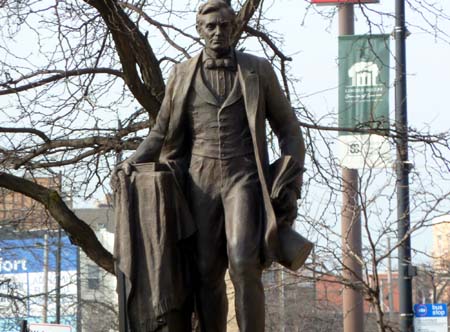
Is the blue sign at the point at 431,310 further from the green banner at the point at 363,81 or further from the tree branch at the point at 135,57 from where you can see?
the tree branch at the point at 135,57

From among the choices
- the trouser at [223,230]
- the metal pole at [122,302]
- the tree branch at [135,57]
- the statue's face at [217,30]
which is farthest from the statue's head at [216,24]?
the tree branch at [135,57]

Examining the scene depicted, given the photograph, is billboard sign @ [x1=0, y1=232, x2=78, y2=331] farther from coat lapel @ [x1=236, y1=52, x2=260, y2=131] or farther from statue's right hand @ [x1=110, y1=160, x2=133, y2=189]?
coat lapel @ [x1=236, y1=52, x2=260, y2=131]

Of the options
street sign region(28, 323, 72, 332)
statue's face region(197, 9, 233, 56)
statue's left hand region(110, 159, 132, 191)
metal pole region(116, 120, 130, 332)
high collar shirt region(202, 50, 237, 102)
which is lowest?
metal pole region(116, 120, 130, 332)

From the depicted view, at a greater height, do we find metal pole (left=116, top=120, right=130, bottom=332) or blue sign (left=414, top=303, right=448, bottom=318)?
blue sign (left=414, top=303, right=448, bottom=318)

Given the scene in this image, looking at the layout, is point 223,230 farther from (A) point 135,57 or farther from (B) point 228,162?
(A) point 135,57

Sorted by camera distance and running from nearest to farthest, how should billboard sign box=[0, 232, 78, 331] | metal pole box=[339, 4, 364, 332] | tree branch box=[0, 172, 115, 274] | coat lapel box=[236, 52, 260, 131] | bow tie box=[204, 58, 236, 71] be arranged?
coat lapel box=[236, 52, 260, 131], bow tie box=[204, 58, 236, 71], tree branch box=[0, 172, 115, 274], metal pole box=[339, 4, 364, 332], billboard sign box=[0, 232, 78, 331]

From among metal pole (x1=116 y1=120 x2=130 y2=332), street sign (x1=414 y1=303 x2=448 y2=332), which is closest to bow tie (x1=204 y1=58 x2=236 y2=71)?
metal pole (x1=116 y1=120 x2=130 y2=332)

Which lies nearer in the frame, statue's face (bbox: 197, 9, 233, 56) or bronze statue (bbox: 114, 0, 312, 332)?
bronze statue (bbox: 114, 0, 312, 332)

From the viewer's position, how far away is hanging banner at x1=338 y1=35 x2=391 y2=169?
18109 millimetres

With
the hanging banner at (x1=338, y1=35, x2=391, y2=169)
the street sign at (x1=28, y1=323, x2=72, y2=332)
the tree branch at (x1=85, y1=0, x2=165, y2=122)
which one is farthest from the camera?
the street sign at (x1=28, y1=323, x2=72, y2=332)

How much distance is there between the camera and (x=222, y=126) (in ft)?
28.9

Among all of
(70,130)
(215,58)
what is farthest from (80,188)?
(215,58)

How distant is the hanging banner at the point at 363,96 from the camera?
18109 mm

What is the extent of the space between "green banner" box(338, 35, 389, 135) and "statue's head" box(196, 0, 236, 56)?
928cm
